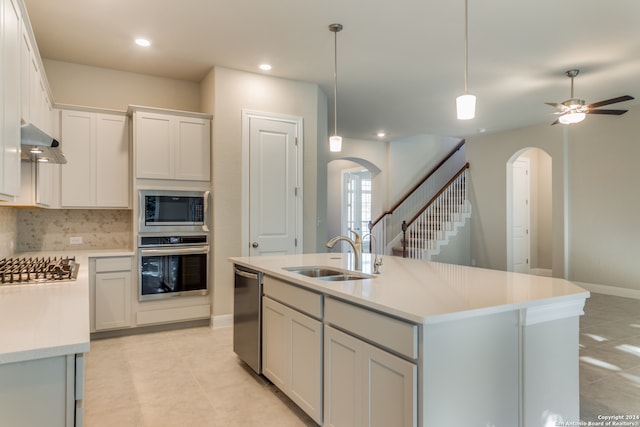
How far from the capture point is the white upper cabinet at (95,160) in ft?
13.5

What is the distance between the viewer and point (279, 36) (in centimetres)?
375

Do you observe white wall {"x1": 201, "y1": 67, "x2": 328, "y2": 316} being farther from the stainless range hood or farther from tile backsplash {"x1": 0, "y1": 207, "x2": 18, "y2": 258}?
tile backsplash {"x1": 0, "y1": 207, "x2": 18, "y2": 258}

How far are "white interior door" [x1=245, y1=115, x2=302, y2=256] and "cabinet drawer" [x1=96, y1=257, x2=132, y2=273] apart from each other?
1300 mm

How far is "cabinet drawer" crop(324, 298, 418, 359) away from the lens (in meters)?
1.60

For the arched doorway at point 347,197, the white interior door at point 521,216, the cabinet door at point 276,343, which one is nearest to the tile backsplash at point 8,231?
the cabinet door at point 276,343

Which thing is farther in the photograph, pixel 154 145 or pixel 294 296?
pixel 154 145

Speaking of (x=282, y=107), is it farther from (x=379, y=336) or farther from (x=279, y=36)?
(x=379, y=336)

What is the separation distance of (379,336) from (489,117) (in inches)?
243

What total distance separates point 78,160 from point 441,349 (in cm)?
410

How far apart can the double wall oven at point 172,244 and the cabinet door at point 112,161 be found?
355mm

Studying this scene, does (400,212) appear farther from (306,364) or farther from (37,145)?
(37,145)

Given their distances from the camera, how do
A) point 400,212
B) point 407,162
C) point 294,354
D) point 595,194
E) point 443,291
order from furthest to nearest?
point 407,162
point 400,212
point 595,194
point 294,354
point 443,291

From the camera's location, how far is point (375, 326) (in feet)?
5.86

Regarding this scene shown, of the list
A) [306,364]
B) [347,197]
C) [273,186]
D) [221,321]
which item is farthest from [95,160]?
[347,197]
